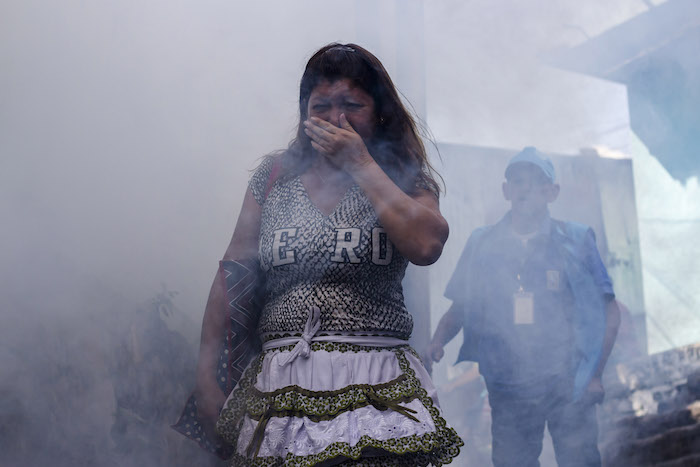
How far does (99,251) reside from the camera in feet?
5.74

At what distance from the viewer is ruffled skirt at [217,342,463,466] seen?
1198 millimetres

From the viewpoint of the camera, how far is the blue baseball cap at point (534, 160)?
274cm

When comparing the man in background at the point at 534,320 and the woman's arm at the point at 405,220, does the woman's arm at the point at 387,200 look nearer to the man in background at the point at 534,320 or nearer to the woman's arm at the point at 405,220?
the woman's arm at the point at 405,220

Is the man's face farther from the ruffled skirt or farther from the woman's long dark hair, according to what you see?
the ruffled skirt

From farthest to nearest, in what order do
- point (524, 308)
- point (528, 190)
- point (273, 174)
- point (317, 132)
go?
point (528, 190) → point (524, 308) → point (273, 174) → point (317, 132)

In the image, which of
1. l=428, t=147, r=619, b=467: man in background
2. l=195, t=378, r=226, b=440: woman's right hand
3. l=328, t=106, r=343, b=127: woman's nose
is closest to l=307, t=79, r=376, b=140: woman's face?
l=328, t=106, r=343, b=127: woman's nose

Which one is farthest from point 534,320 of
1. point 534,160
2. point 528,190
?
point 534,160

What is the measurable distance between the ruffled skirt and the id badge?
4.43 feet

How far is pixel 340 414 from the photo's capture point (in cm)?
123

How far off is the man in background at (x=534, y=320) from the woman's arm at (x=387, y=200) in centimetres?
131

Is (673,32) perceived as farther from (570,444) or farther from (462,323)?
(570,444)

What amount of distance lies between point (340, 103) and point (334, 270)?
36cm

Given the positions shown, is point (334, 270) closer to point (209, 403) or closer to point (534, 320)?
point (209, 403)

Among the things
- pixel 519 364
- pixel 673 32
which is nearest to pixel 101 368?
pixel 519 364
